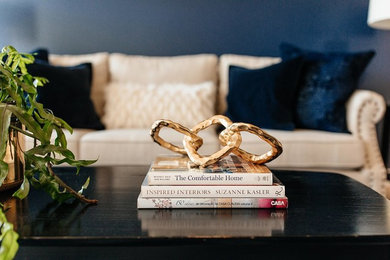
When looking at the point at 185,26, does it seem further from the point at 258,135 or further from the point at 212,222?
the point at 212,222

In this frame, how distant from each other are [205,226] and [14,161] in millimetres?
559

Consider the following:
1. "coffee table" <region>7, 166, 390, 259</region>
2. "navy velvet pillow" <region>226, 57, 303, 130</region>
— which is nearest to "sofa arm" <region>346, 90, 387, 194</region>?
"navy velvet pillow" <region>226, 57, 303, 130</region>

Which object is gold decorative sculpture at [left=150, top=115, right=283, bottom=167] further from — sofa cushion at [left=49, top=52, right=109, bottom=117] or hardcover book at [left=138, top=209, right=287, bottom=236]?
sofa cushion at [left=49, top=52, right=109, bottom=117]

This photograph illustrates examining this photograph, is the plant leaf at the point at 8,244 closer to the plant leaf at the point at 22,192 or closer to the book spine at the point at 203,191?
the plant leaf at the point at 22,192

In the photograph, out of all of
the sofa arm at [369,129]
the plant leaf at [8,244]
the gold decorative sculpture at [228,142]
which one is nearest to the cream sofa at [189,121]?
the sofa arm at [369,129]

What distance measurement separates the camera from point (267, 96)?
7.82ft

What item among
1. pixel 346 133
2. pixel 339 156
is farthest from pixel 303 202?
pixel 346 133

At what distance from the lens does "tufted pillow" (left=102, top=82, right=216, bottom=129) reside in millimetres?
2463

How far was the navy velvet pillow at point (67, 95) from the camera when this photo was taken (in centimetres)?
228

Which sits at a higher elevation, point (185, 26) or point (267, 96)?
point (185, 26)

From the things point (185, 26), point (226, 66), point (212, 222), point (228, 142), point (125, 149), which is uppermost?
point (185, 26)

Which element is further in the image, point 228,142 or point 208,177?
point 228,142

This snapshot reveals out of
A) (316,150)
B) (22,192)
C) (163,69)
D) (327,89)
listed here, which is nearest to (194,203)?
(22,192)

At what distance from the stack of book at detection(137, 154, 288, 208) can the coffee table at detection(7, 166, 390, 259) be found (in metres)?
0.02
